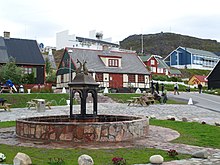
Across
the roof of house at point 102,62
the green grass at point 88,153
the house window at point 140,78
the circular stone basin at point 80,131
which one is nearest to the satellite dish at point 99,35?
the roof of house at point 102,62

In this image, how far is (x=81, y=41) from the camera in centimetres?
9369

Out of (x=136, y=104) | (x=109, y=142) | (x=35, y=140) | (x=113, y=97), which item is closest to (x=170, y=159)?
(x=109, y=142)

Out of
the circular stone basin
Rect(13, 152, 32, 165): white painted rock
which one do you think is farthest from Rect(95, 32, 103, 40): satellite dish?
Rect(13, 152, 32, 165): white painted rock

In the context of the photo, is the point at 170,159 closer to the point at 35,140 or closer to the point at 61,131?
the point at 61,131

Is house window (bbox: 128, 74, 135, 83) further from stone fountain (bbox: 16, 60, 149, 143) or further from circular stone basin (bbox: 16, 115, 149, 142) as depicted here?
circular stone basin (bbox: 16, 115, 149, 142)

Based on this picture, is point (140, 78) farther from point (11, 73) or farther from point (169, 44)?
point (169, 44)

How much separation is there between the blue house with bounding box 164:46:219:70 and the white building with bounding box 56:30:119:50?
17756 millimetres

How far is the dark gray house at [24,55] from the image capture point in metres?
48.6

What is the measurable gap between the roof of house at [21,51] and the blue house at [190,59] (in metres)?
55.0

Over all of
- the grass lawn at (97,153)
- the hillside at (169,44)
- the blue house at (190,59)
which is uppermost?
the hillside at (169,44)

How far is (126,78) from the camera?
57.1 meters

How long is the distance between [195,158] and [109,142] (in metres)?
3.21

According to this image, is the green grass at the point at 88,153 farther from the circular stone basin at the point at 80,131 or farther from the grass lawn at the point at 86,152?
the circular stone basin at the point at 80,131

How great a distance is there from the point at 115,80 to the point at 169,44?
122716mm
